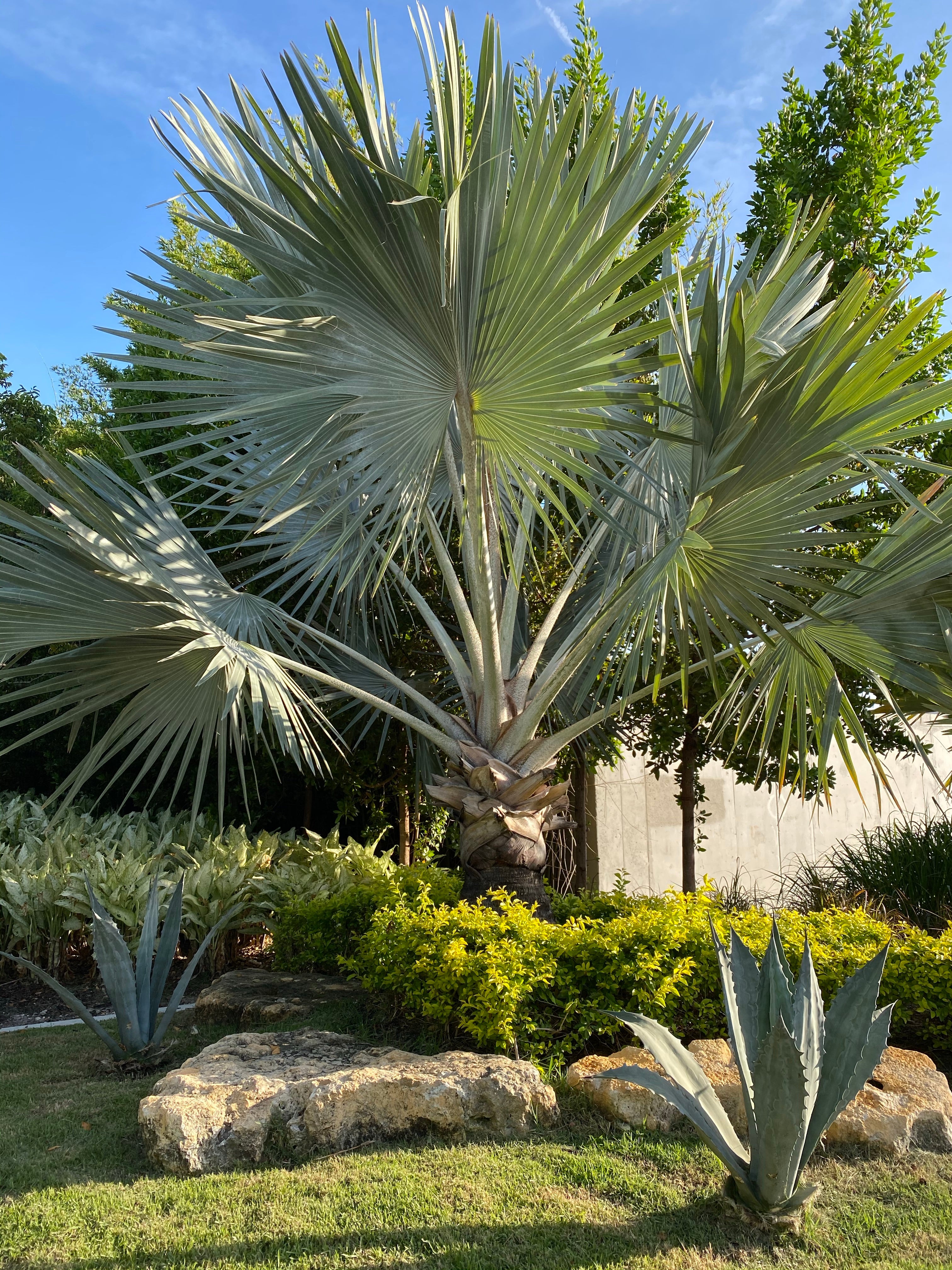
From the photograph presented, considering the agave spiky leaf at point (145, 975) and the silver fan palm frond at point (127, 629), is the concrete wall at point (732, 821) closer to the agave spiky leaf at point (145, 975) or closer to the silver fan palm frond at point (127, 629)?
the silver fan palm frond at point (127, 629)

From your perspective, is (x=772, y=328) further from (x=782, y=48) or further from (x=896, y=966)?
(x=782, y=48)

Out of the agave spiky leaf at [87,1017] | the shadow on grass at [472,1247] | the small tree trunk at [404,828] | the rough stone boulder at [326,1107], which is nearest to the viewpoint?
the shadow on grass at [472,1247]

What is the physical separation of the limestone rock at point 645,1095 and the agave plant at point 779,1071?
0.47 m

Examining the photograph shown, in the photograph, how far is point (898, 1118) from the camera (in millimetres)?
3420

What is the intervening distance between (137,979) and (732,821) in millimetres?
7509

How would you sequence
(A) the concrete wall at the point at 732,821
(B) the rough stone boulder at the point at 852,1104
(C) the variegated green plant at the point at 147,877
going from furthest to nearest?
(A) the concrete wall at the point at 732,821 → (C) the variegated green plant at the point at 147,877 → (B) the rough stone boulder at the point at 852,1104

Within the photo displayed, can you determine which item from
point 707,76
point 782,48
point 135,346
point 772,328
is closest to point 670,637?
point 772,328

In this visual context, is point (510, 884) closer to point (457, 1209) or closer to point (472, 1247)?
point (457, 1209)

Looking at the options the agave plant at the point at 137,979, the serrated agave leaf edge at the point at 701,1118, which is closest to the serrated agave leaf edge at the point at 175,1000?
the agave plant at the point at 137,979

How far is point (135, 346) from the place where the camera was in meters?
12.2

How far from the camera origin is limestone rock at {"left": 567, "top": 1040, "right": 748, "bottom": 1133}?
3475mm

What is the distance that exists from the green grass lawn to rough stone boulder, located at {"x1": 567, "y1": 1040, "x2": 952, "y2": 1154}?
0.29 ft

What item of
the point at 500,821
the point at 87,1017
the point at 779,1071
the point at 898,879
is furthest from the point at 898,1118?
the point at 898,879

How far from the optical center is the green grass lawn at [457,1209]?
2576 mm
